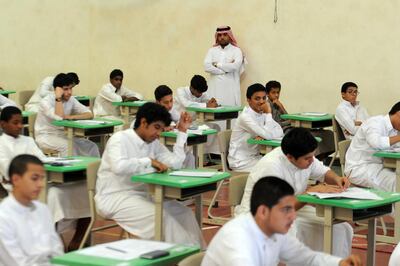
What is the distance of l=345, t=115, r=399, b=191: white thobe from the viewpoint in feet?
24.0

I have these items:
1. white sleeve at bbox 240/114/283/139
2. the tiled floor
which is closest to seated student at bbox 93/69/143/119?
white sleeve at bbox 240/114/283/139

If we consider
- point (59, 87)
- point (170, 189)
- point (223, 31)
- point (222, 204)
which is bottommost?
point (222, 204)

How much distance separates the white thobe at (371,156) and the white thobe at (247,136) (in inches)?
34.6

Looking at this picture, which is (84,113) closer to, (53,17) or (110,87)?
(110,87)

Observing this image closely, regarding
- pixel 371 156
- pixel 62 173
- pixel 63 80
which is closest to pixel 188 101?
pixel 63 80

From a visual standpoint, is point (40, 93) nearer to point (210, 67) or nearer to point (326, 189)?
point (210, 67)

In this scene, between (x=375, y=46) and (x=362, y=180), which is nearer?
(x=362, y=180)

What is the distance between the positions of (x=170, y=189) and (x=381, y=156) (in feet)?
7.84

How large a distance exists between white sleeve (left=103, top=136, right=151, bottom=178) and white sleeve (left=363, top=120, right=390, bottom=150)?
235 cm

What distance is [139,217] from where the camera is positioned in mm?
5793

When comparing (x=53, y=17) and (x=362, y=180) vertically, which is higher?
(x=53, y=17)

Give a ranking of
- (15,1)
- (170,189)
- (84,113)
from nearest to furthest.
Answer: (170,189) → (84,113) → (15,1)

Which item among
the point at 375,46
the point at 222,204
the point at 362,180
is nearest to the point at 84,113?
the point at 222,204

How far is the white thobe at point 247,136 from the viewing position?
26.2 feet
